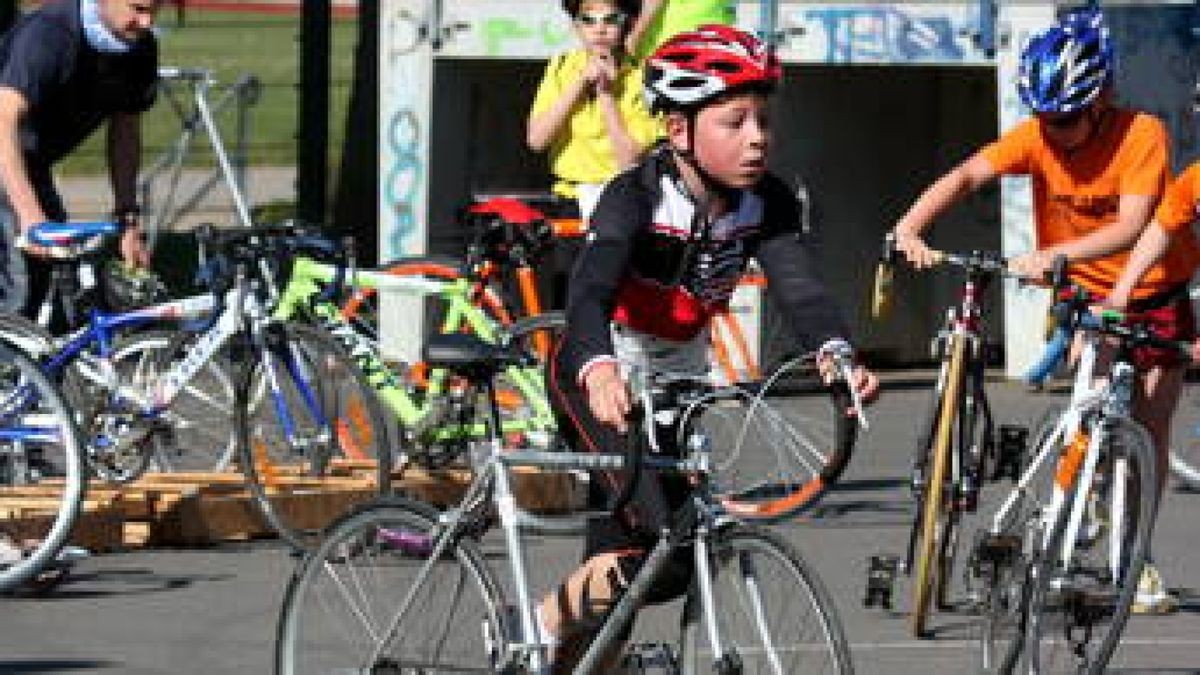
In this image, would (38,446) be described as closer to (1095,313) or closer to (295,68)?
(1095,313)

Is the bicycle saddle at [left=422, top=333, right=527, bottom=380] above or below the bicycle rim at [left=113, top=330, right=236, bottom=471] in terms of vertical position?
above

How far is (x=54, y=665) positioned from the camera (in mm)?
9250

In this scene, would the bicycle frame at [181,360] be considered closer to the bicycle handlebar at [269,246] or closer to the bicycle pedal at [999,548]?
the bicycle handlebar at [269,246]

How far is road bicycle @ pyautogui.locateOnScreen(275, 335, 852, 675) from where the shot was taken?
22.7 ft

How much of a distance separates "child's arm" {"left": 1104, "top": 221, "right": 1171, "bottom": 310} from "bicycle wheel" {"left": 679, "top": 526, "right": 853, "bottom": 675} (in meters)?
2.54

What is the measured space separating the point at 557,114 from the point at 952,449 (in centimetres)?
296

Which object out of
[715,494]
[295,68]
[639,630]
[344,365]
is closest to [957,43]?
[344,365]

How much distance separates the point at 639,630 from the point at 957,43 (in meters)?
6.59

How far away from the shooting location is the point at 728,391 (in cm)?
689

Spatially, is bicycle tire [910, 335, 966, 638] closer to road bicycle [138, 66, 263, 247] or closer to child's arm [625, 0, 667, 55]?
child's arm [625, 0, 667, 55]

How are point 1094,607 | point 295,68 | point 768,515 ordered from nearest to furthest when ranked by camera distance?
point 1094,607
point 768,515
point 295,68

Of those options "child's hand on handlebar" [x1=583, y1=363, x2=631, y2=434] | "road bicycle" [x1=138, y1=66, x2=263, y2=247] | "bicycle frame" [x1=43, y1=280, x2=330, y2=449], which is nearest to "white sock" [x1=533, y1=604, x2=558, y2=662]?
"child's hand on handlebar" [x1=583, y1=363, x2=631, y2=434]

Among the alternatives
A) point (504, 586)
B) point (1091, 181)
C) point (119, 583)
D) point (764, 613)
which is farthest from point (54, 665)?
point (1091, 181)

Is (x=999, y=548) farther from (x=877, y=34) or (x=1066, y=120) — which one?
(x=877, y=34)
